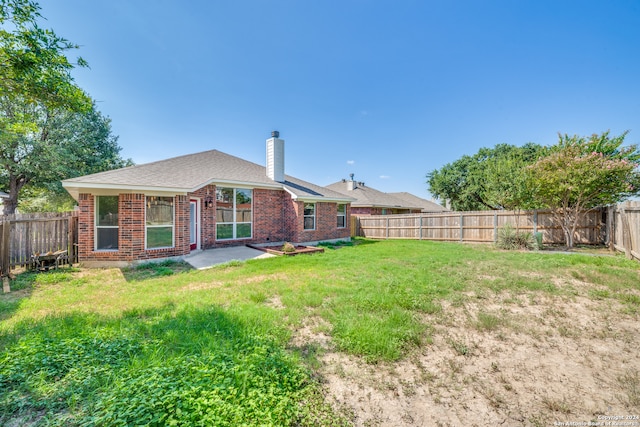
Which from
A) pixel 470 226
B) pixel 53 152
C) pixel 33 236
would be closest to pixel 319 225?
pixel 470 226

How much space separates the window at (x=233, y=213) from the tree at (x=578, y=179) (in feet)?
43.7

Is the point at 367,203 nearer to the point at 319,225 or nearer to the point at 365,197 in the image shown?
the point at 365,197

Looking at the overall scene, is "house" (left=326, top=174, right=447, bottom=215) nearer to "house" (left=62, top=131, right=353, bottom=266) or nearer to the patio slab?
"house" (left=62, top=131, right=353, bottom=266)

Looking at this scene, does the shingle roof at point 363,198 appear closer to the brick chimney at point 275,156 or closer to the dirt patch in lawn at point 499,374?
the brick chimney at point 275,156

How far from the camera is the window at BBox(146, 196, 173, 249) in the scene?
348 inches

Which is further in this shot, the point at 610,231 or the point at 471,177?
the point at 471,177

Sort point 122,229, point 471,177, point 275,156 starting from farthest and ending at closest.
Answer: point 471,177 < point 275,156 < point 122,229

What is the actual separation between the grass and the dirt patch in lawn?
0.39 ft

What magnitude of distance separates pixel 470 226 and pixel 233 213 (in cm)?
1331

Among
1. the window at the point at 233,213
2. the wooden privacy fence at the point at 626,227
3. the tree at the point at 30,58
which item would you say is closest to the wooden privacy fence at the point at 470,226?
the wooden privacy fence at the point at 626,227

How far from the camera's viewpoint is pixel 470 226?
1482cm

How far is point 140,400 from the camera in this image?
6.70 ft

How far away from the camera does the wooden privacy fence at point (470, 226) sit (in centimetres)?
1179

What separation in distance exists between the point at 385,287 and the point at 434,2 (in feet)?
32.0
